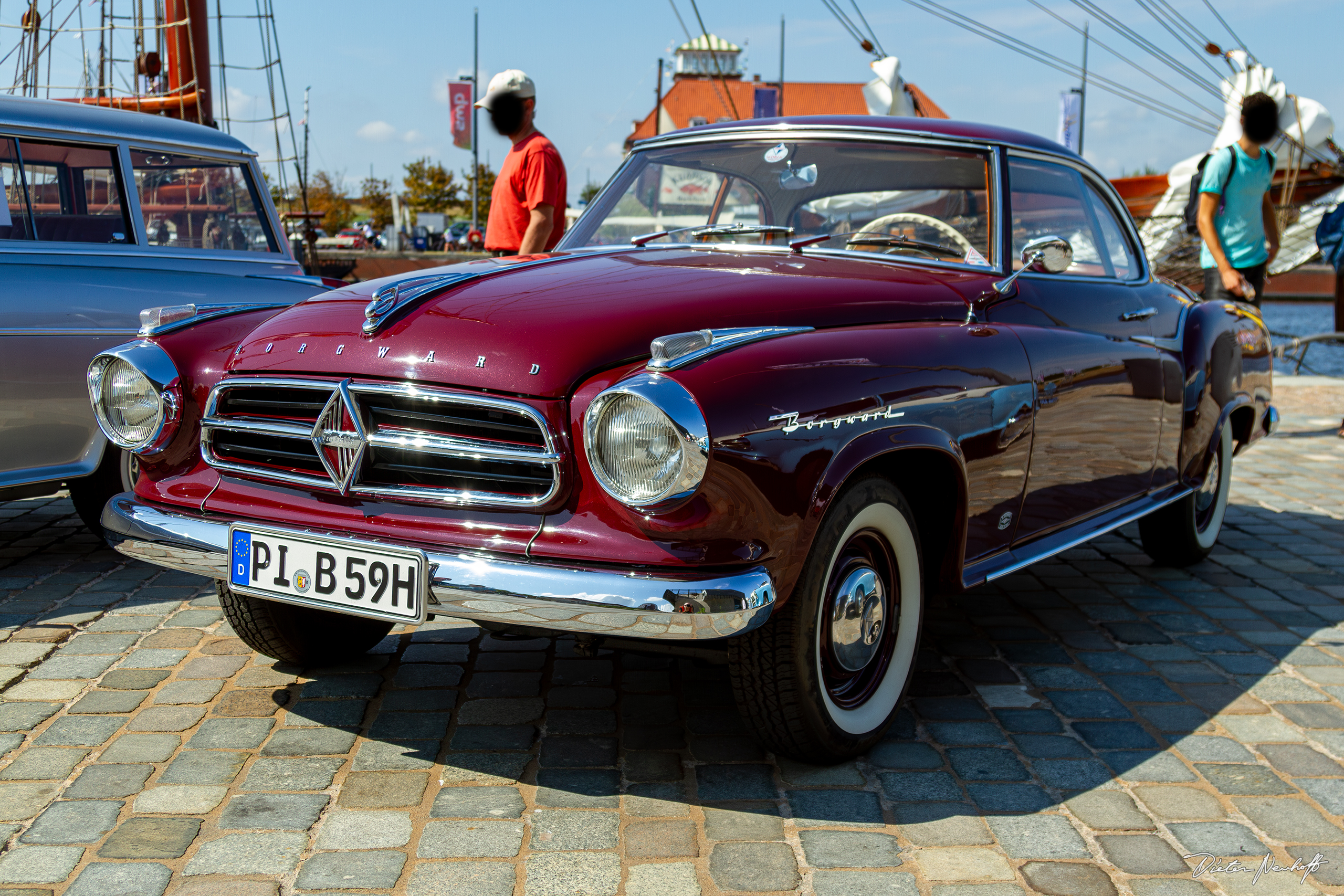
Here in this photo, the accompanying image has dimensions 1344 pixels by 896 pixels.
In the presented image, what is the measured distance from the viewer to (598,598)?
7.86 ft

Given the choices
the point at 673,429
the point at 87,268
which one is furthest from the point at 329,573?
the point at 87,268

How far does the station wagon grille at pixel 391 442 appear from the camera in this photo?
255 centimetres

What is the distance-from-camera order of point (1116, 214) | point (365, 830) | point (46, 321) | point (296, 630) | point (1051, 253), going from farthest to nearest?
point (1116, 214)
point (46, 321)
point (1051, 253)
point (296, 630)
point (365, 830)

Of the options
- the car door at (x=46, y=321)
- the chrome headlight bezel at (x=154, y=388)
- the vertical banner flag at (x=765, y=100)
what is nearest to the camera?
the chrome headlight bezel at (x=154, y=388)

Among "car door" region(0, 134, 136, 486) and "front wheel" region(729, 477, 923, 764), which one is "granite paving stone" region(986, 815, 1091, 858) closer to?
"front wheel" region(729, 477, 923, 764)

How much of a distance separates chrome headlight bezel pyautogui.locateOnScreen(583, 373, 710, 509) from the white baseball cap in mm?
4114

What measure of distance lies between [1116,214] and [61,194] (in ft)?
14.3

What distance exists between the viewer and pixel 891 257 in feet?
12.0

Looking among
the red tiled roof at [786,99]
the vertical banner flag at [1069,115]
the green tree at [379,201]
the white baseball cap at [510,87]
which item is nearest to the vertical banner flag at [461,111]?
the green tree at [379,201]

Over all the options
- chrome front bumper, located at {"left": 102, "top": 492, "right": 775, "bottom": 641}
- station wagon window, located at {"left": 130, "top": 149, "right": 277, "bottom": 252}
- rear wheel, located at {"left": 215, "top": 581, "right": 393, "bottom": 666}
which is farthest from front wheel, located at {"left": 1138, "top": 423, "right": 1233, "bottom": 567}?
station wagon window, located at {"left": 130, "top": 149, "right": 277, "bottom": 252}

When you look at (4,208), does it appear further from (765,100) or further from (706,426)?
(765,100)

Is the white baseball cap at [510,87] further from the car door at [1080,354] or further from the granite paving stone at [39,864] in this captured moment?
the granite paving stone at [39,864]

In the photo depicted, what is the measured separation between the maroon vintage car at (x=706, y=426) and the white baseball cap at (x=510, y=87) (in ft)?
7.35

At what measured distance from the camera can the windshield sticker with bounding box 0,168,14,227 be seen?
185 inches
